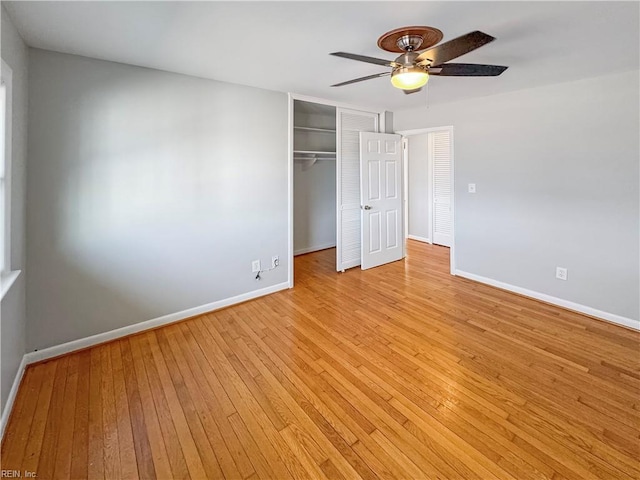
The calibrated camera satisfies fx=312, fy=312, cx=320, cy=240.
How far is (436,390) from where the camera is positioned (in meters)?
2.06

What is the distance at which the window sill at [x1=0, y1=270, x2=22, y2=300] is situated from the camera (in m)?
1.74

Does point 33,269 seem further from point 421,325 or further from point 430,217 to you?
point 430,217

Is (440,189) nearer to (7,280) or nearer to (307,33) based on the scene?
(307,33)

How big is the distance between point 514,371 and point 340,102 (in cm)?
347

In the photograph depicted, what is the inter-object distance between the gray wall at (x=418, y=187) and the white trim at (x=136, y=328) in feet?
12.8

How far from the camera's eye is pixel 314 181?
18.8ft

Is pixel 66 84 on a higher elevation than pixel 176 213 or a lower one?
higher

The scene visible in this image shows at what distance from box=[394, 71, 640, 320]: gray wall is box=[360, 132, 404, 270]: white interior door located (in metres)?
0.88

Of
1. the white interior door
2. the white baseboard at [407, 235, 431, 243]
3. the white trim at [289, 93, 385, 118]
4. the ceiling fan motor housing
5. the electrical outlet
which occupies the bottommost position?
the electrical outlet

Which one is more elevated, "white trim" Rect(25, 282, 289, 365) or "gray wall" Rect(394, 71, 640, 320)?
"gray wall" Rect(394, 71, 640, 320)

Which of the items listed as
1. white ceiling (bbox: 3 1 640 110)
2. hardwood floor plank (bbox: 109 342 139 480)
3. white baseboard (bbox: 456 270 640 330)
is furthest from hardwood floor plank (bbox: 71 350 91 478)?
white baseboard (bbox: 456 270 640 330)

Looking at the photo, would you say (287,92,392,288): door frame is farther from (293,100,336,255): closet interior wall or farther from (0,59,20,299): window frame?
(0,59,20,299): window frame

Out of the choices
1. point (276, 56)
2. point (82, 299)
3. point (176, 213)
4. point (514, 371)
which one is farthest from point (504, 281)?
point (82, 299)

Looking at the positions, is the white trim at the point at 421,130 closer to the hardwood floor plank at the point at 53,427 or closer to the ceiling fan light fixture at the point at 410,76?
the ceiling fan light fixture at the point at 410,76
